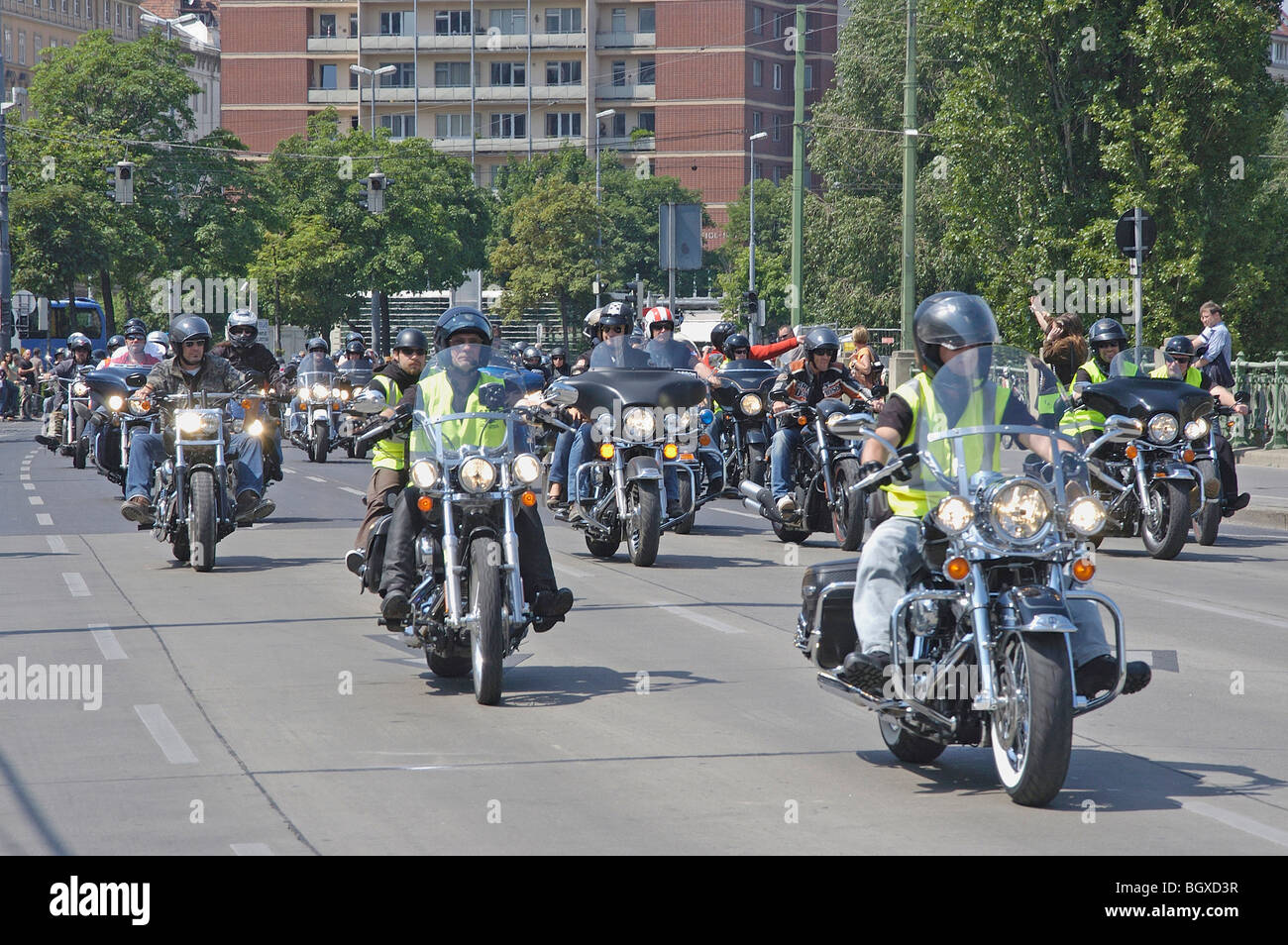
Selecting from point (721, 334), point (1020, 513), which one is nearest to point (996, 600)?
point (1020, 513)

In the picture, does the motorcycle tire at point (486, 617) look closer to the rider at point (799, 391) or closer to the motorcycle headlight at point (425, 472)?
the motorcycle headlight at point (425, 472)

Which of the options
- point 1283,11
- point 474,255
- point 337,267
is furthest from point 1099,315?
point 474,255

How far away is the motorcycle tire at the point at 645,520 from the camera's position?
548 inches

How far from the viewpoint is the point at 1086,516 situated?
620cm

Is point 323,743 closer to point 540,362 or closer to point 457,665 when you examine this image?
point 457,665

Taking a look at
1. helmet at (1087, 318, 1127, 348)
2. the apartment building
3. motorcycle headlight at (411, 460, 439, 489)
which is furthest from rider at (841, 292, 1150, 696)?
the apartment building

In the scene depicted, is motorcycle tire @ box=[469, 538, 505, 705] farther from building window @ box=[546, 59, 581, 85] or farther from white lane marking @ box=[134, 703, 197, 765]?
building window @ box=[546, 59, 581, 85]

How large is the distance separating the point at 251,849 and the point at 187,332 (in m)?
9.17

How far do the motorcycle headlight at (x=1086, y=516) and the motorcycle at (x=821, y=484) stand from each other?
8326 mm

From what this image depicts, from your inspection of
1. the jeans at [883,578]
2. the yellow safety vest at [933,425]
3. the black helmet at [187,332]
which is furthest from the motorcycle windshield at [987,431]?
the black helmet at [187,332]

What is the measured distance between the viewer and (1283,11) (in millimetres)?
31578

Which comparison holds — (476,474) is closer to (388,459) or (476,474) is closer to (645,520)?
(388,459)

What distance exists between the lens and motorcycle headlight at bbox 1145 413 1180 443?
14828 millimetres
